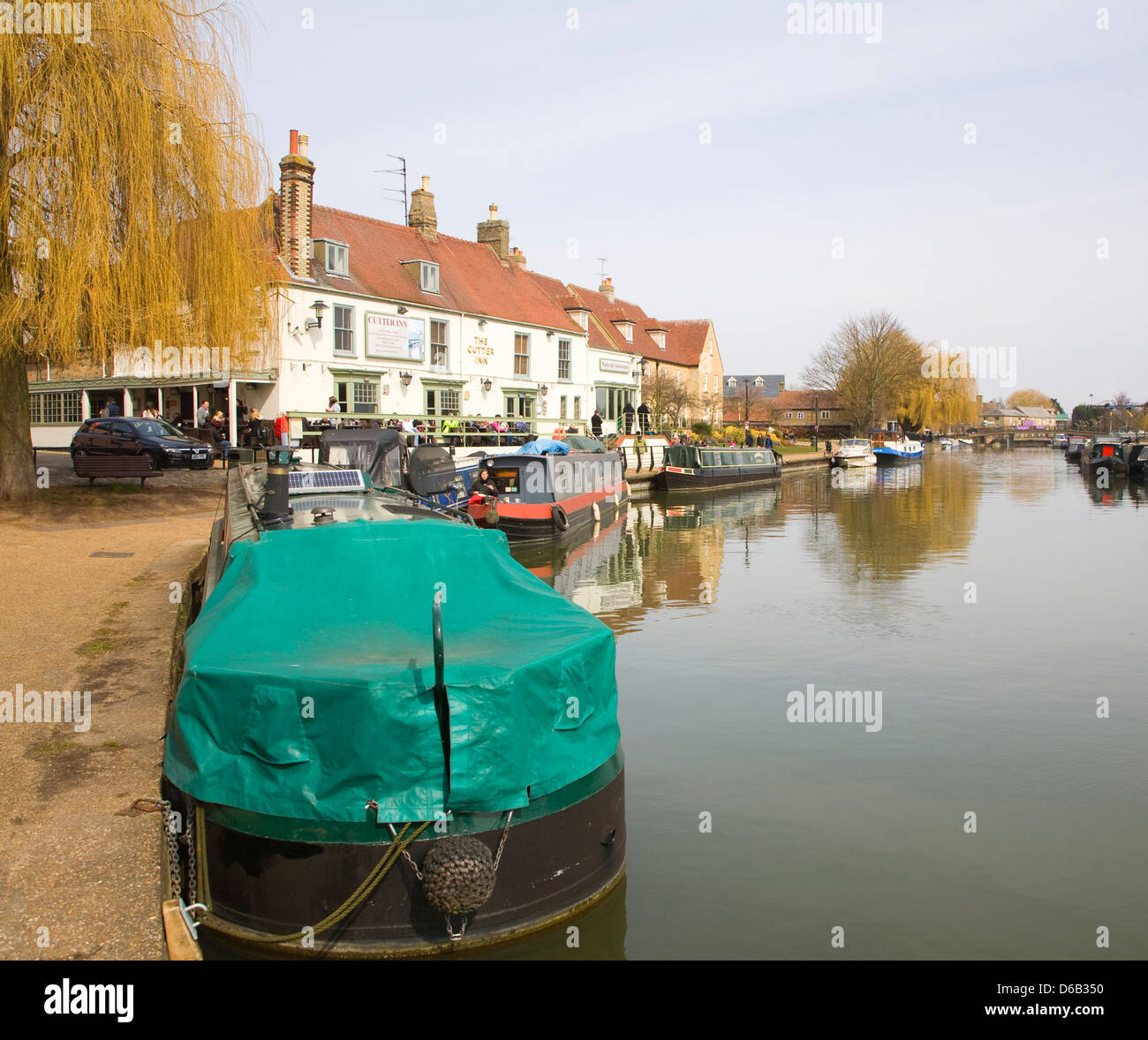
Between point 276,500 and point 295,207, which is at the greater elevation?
point 295,207

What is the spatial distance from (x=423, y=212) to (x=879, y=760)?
36914 millimetres

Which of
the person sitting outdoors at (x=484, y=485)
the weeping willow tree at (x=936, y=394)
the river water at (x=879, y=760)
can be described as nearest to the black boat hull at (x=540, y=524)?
the person sitting outdoors at (x=484, y=485)

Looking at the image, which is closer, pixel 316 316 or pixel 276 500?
pixel 276 500

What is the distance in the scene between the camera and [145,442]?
2541cm

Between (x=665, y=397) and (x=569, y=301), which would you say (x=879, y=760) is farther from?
(x=665, y=397)

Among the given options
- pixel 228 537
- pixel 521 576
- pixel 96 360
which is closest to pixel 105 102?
pixel 96 360

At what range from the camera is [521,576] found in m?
7.00

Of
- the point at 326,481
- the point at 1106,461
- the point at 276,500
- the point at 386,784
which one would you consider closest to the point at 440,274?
the point at 326,481

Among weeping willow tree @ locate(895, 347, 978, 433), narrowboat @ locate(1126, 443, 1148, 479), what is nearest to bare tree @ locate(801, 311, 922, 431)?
weeping willow tree @ locate(895, 347, 978, 433)

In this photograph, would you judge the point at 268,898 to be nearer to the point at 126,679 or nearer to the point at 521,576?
the point at 521,576

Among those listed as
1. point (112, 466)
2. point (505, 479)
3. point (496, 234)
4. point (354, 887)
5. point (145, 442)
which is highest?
point (496, 234)

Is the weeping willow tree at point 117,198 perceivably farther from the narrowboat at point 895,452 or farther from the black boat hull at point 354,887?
the narrowboat at point 895,452

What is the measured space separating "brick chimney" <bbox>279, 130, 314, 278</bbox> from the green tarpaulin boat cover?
89.8 ft

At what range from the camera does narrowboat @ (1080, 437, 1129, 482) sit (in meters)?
52.3
